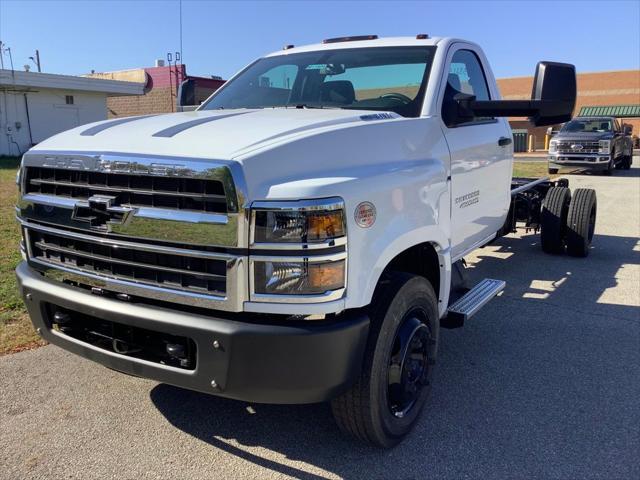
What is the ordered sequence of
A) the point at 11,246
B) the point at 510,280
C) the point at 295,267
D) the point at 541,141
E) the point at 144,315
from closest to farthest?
the point at 295,267
the point at 144,315
the point at 510,280
the point at 11,246
the point at 541,141

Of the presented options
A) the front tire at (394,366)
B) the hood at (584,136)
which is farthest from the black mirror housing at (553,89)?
the hood at (584,136)

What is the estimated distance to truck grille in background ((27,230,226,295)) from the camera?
241 cm

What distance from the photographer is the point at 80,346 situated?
283cm

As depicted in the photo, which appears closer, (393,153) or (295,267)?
(295,267)

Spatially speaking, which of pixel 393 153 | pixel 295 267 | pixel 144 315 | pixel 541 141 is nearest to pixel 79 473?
pixel 144 315

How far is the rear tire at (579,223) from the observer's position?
23.2 feet

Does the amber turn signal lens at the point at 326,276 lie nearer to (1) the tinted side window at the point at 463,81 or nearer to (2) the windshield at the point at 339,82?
(2) the windshield at the point at 339,82

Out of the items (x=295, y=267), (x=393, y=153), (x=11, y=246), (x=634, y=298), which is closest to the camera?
(x=295, y=267)

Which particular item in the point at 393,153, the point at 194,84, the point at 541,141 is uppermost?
the point at 194,84

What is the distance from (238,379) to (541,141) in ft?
142

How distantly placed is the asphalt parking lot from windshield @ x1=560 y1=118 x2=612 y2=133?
58.4 feet

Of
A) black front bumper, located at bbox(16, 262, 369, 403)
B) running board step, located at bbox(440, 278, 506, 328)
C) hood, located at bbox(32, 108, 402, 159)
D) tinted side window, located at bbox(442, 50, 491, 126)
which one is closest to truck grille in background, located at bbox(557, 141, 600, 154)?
tinted side window, located at bbox(442, 50, 491, 126)

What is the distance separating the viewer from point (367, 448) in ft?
9.83

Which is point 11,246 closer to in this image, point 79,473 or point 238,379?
point 79,473
